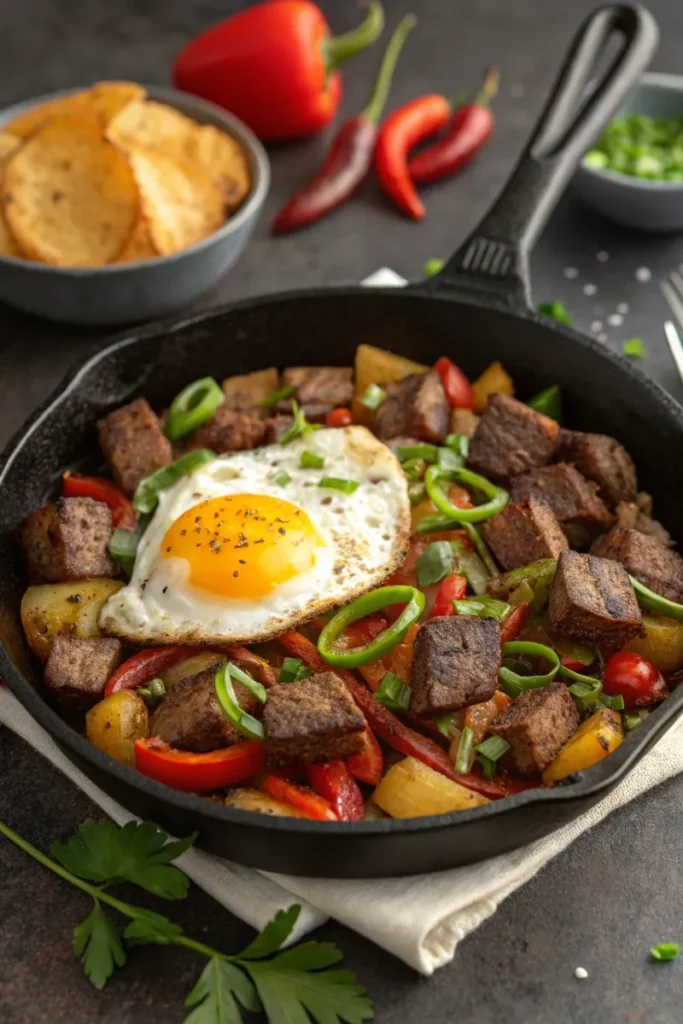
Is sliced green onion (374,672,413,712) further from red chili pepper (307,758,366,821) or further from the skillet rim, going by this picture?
the skillet rim

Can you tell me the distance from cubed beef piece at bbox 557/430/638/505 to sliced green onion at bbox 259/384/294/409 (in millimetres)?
1208

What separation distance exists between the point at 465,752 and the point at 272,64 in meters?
4.57

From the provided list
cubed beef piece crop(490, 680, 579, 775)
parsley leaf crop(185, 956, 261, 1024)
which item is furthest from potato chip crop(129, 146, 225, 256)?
parsley leaf crop(185, 956, 261, 1024)

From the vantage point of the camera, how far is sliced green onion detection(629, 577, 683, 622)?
3.79 meters

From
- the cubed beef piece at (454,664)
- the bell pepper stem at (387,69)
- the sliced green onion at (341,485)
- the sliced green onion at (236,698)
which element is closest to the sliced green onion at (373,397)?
the sliced green onion at (341,485)

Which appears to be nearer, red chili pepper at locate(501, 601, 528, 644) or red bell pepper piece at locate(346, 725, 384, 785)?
red bell pepper piece at locate(346, 725, 384, 785)

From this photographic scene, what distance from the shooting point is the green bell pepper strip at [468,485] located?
409cm

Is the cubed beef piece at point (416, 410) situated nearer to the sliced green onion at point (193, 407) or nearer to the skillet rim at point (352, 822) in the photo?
the sliced green onion at point (193, 407)

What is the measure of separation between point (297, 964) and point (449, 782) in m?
0.69

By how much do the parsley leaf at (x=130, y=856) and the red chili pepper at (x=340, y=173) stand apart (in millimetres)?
3970

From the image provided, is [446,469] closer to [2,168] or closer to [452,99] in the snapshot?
[2,168]

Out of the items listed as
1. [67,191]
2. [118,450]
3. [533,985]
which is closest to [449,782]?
[533,985]

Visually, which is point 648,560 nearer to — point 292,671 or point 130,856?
point 292,671

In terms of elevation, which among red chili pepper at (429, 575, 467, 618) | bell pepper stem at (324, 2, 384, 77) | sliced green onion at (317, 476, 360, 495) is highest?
bell pepper stem at (324, 2, 384, 77)
